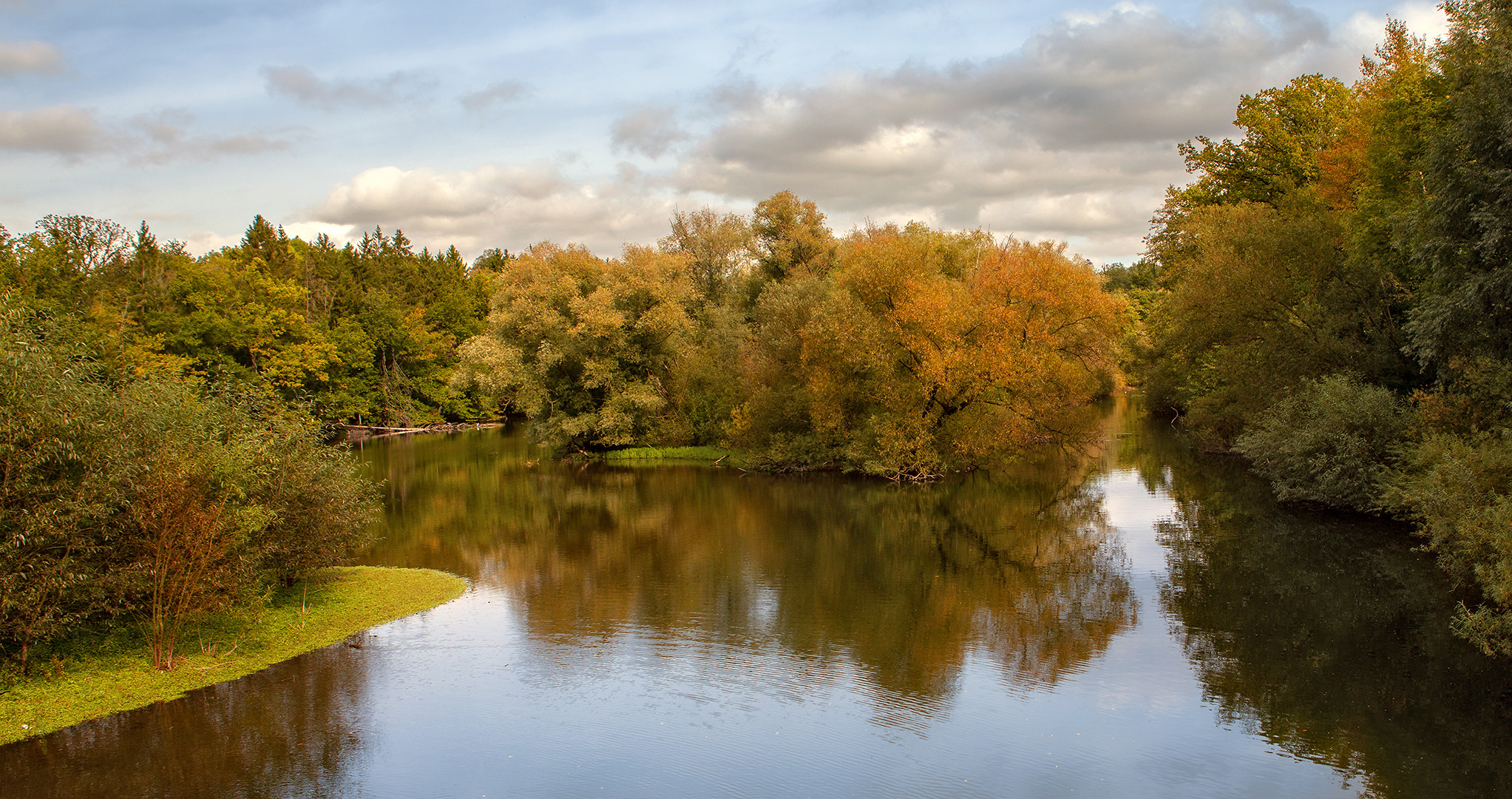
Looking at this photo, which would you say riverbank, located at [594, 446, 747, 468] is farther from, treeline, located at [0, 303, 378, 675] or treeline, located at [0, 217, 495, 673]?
treeline, located at [0, 303, 378, 675]

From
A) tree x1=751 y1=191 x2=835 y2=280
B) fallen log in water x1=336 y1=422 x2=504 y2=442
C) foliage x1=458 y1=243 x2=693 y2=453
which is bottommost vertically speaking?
fallen log in water x1=336 y1=422 x2=504 y2=442

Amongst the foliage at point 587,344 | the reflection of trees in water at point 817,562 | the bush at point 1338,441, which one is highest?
the foliage at point 587,344

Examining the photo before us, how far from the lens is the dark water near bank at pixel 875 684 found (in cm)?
1105

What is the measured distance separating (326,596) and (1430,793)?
18.7 m

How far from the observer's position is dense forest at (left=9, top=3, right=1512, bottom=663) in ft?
44.0

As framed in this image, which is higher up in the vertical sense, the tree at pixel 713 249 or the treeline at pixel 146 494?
the tree at pixel 713 249

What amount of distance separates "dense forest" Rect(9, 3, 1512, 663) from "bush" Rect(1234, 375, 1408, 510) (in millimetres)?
97

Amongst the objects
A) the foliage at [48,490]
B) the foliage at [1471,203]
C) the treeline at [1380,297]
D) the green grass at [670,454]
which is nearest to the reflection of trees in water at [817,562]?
the treeline at [1380,297]

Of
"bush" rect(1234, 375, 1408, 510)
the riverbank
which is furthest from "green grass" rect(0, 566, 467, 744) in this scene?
the riverbank

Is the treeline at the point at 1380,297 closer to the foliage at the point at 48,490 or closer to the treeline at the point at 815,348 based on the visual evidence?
the treeline at the point at 815,348

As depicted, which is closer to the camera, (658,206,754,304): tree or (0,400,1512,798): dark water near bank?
(0,400,1512,798): dark water near bank

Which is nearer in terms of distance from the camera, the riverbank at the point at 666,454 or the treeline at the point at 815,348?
the treeline at the point at 815,348

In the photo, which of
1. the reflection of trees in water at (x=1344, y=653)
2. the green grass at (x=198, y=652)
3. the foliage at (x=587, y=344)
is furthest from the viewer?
the foliage at (x=587, y=344)

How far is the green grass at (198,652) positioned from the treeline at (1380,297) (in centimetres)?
1903
